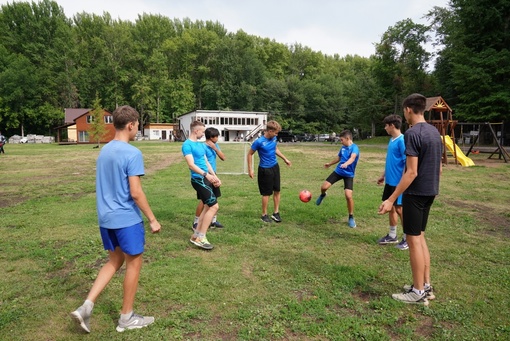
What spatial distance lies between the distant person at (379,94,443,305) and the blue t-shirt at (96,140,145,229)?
2.60 meters

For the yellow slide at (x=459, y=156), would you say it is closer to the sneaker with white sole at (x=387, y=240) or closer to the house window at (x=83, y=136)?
the sneaker with white sole at (x=387, y=240)

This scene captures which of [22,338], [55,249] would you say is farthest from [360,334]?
[55,249]

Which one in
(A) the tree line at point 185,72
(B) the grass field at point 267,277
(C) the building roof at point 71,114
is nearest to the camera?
(B) the grass field at point 267,277

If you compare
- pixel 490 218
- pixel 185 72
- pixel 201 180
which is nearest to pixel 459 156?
pixel 490 218

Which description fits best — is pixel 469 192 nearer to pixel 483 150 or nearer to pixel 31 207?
pixel 31 207

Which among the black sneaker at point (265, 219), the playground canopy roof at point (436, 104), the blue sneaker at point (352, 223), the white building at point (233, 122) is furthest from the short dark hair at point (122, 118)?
the white building at point (233, 122)

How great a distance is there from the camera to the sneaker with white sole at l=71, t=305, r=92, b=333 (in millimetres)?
2926

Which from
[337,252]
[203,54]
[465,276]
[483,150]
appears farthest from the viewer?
[203,54]

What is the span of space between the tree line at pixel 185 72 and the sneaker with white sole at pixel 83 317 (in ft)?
148

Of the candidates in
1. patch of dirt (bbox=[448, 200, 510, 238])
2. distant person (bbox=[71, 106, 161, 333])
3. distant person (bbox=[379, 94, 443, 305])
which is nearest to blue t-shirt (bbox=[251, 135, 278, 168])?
distant person (bbox=[379, 94, 443, 305])

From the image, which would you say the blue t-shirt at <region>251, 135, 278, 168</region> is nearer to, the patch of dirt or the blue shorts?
the blue shorts

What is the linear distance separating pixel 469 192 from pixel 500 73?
27.3 metres

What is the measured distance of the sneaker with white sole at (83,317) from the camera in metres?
2.93

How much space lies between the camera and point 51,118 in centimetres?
5991
